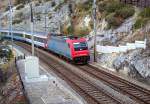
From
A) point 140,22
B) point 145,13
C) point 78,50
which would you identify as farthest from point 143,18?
point 78,50

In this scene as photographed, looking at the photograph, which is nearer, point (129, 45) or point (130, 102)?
point (130, 102)

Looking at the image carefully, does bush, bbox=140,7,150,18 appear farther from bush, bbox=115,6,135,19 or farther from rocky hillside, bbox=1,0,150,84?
bush, bbox=115,6,135,19

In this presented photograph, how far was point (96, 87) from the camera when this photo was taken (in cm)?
3228

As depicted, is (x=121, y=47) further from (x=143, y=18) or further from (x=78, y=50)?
(x=143, y=18)

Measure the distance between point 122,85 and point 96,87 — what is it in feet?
6.98

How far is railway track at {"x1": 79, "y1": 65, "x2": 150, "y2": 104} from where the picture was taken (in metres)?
28.4

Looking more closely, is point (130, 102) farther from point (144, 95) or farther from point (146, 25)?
point (146, 25)

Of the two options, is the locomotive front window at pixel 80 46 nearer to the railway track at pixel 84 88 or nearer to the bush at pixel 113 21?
the railway track at pixel 84 88

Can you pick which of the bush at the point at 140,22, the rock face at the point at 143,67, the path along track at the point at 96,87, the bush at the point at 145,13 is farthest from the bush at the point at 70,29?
the rock face at the point at 143,67

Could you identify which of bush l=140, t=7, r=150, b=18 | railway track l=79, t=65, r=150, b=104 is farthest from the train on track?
bush l=140, t=7, r=150, b=18

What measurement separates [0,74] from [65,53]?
32.7ft

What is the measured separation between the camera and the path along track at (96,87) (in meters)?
28.0

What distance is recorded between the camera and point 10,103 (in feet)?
90.0

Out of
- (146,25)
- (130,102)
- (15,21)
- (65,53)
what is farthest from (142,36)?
(15,21)
